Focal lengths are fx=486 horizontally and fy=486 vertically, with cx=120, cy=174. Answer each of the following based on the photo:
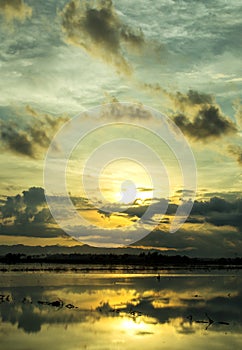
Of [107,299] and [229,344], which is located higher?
[107,299]

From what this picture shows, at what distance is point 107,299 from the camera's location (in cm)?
5391

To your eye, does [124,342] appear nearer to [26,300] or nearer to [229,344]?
[229,344]

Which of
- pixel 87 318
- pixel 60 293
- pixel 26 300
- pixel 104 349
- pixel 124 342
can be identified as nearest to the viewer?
pixel 104 349

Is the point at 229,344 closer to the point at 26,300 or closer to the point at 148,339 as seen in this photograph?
the point at 148,339

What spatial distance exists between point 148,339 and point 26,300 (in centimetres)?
2365

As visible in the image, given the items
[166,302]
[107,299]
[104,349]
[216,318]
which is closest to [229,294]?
[166,302]

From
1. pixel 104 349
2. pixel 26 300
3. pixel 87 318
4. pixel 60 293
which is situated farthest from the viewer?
pixel 60 293

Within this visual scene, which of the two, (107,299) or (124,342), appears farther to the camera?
(107,299)

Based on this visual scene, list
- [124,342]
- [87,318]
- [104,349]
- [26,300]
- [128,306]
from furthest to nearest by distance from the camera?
[26,300]
[128,306]
[87,318]
[124,342]
[104,349]

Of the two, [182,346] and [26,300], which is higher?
[26,300]

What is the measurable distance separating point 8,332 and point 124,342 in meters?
8.66

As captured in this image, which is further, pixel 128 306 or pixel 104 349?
pixel 128 306

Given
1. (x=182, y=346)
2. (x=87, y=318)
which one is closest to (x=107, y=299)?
(x=87, y=318)

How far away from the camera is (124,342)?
3053 cm
